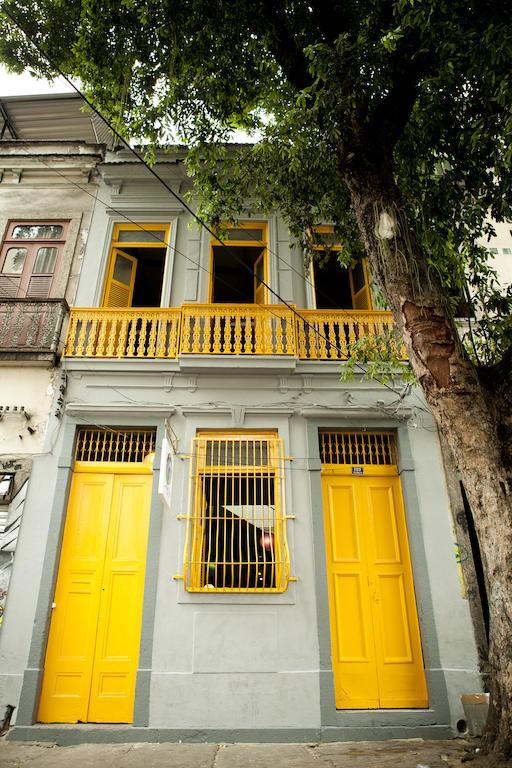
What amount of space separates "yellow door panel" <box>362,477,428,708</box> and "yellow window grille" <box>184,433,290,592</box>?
1.25 meters

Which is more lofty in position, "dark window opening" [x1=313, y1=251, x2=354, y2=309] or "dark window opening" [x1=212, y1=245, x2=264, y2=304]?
"dark window opening" [x1=212, y1=245, x2=264, y2=304]

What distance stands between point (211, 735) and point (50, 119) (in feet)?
36.0

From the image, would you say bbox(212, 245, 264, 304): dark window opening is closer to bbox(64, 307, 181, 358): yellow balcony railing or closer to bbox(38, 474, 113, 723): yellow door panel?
bbox(64, 307, 181, 358): yellow balcony railing

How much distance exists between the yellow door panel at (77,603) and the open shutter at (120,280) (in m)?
3.02

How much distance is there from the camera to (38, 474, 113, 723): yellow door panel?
564 centimetres

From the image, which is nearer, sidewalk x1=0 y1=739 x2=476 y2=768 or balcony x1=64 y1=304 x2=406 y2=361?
sidewalk x1=0 y1=739 x2=476 y2=768

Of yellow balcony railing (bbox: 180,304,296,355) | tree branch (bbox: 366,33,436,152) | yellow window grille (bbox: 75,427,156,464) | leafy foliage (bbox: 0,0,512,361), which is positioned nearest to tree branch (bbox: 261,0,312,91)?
leafy foliage (bbox: 0,0,512,361)

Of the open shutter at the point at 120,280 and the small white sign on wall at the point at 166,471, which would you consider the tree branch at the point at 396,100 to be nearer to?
the small white sign on wall at the point at 166,471

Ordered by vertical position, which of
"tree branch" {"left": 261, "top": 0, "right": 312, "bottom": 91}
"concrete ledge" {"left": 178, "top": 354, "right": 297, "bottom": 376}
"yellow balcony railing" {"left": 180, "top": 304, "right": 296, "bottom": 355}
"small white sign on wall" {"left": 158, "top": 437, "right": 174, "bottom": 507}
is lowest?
"small white sign on wall" {"left": 158, "top": 437, "right": 174, "bottom": 507}

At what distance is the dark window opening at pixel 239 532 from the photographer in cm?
606

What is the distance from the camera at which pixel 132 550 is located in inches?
248

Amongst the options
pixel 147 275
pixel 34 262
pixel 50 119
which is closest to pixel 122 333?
pixel 34 262

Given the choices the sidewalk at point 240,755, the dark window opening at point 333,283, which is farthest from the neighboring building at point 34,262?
the dark window opening at point 333,283

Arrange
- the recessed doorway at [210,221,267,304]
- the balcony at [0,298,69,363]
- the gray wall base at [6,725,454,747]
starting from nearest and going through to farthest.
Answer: the gray wall base at [6,725,454,747] < the balcony at [0,298,69,363] < the recessed doorway at [210,221,267,304]
